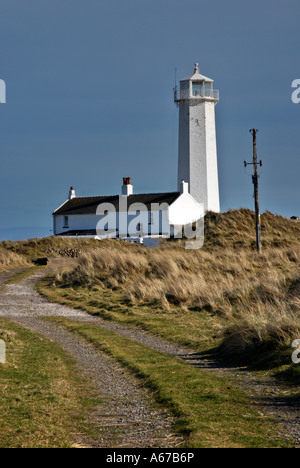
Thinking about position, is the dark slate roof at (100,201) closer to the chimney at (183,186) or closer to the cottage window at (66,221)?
the cottage window at (66,221)

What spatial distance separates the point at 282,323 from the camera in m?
11.9

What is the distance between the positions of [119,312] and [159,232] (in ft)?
125

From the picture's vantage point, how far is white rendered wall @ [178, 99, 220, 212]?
2234 inches

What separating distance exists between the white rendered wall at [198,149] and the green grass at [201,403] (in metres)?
44.7

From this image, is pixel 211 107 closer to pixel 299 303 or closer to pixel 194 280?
pixel 194 280

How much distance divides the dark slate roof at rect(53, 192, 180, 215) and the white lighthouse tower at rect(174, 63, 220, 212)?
224 centimetres

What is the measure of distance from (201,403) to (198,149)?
162 feet

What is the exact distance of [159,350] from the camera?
13.4 metres

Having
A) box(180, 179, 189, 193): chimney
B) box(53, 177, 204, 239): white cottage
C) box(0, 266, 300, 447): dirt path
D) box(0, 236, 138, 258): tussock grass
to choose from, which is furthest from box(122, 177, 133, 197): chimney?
box(0, 266, 300, 447): dirt path

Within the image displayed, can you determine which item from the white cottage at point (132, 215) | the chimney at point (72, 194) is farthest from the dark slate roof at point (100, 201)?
the chimney at point (72, 194)

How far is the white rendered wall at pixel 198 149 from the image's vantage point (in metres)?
56.8

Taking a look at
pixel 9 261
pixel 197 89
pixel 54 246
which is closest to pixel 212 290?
pixel 9 261
